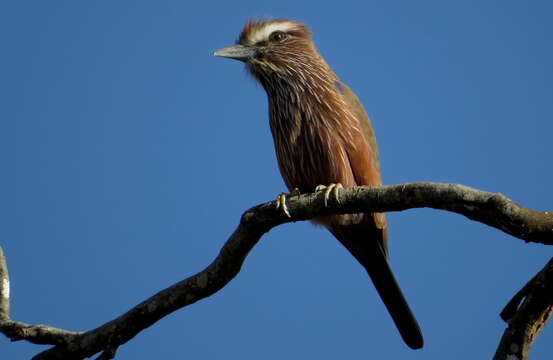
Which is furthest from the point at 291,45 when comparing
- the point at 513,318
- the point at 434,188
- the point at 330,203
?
the point at 513,318

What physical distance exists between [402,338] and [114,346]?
8.35 feet

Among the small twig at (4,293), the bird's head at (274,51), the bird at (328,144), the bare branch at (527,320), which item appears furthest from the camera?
the bird's head at (274,51)

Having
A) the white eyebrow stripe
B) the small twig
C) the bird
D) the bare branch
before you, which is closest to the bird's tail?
the bird

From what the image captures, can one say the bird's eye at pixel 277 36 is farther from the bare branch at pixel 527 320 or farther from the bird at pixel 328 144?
the bare branch at pixel 527 320

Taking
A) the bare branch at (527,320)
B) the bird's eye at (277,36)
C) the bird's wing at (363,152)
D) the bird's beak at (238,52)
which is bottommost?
the bare branch at (527,320)

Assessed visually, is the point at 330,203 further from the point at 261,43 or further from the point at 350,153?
the point at 261,43

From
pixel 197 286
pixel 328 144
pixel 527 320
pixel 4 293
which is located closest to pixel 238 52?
pixel 328 144

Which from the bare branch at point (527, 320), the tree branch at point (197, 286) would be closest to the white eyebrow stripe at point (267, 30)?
the tree branch at point (197, 286)

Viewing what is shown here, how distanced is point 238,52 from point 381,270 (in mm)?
2470

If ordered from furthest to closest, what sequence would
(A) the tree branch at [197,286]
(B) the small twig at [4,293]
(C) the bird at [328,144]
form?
(C) the bird at [328,144], (B) the small twig at [4,293], (A) the tree branch at [197,286]

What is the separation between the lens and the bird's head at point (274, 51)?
6070 millimetres

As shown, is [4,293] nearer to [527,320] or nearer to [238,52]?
[238,52]

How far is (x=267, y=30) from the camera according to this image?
6348 mm

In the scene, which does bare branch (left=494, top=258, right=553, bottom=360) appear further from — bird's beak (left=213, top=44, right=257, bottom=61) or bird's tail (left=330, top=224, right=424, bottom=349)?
bird's beak (left=213, top=44, right=257, bottom=61)
